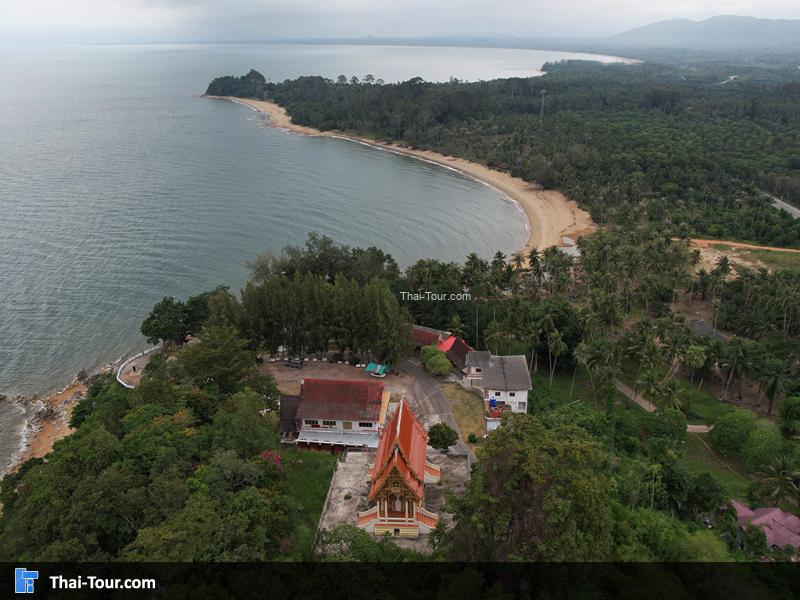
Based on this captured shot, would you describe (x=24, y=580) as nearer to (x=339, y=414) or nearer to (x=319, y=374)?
(x=339, y=414)

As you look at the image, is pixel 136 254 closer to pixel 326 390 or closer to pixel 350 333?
pixel 350 333

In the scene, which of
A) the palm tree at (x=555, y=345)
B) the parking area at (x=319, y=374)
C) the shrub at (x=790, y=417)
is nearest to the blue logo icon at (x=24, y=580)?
the parking area at (x=319, y=374)

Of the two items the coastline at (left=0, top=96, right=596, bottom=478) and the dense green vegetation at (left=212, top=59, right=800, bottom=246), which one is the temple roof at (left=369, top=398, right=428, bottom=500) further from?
the dense green vegetation at (left=212, top=59, right=800, bottom=246)

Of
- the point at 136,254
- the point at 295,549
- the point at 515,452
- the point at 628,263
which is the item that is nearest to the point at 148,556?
the point at 295,549

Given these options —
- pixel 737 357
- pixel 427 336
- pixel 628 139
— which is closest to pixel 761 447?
pixel 737 357

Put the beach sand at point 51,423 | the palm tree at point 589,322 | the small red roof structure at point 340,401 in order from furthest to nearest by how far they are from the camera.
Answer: the palm tree at point 589,322 < the beach sand at point 51,423 < the small red roof structure at point 340,401

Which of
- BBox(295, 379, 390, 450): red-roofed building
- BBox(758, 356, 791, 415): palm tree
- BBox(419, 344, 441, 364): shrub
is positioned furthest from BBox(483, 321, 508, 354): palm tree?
BBox(758, 356, 791, 415): palm tree

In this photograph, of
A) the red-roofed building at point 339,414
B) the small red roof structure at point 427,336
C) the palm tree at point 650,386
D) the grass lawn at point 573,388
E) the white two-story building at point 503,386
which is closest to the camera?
the red-roofed building at point 339,414

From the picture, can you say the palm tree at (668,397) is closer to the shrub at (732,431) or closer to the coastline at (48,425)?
the shrub at (732,431)
